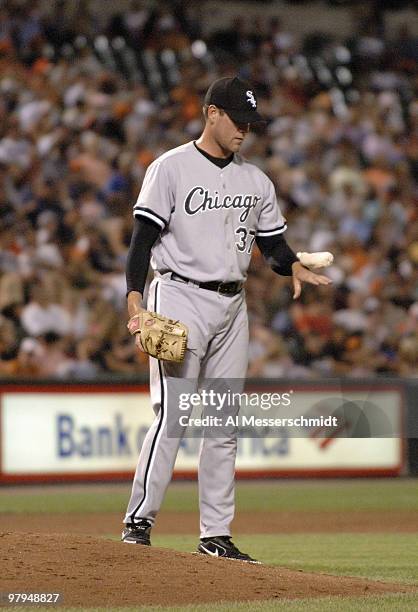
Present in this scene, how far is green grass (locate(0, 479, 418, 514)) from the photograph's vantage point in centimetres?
1066

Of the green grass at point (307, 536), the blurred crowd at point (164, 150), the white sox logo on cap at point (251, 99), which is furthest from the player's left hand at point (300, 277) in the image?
the blurred crowd at point (164, 150)

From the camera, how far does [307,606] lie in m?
4.75

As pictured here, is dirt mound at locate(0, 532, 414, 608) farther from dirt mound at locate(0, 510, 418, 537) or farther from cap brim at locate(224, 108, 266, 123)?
dirt mound at locate(0, 510, 418, 537)

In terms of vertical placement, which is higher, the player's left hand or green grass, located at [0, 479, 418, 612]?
the player's left hand

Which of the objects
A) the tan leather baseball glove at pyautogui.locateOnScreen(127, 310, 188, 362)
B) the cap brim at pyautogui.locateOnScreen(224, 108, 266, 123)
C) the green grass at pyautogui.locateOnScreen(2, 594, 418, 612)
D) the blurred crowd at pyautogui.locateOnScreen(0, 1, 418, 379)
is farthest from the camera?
the blurred crowd at pyautogui.locateOnScreen(0, 1, 418, 379)

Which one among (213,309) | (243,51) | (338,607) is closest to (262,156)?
(243,51)

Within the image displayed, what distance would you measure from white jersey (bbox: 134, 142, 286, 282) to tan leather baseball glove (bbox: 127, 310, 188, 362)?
1.01 feet

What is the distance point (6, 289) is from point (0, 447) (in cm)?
155

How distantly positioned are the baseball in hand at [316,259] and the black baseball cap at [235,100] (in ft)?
2.18

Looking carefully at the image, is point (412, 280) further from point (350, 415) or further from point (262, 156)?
point (350, 415)

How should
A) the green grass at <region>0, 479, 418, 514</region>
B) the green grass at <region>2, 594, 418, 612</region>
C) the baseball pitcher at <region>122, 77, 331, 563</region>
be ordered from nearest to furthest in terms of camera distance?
the green grass at <region>2, 594, 418, 612</region> < the baseball pitcher at <region>122, 77, 331, 563</region> < the green grass at <region>0, 479, 418, 514</region>

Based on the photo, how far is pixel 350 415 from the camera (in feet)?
38.8

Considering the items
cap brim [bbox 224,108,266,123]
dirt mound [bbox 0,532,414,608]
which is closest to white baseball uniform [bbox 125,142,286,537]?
cap brim [bbox 224,108,266,123]

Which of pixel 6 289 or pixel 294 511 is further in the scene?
pixel 6 289
